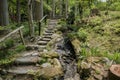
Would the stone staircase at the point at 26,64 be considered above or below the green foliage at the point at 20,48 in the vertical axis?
A: below

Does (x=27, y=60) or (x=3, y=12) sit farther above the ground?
(x=3, y=12)

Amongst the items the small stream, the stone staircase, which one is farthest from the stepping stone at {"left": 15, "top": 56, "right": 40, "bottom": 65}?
the small stream

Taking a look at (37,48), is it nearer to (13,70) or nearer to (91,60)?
(13,70)

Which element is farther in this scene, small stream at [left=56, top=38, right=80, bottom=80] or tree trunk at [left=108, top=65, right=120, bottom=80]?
small stream at [left=56, top=38, right=80, bottom=80]

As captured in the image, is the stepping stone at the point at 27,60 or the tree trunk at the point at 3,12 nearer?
the stepping stone at the point at 27,60

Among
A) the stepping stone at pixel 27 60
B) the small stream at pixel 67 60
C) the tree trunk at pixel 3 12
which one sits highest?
the tree trunk at pixel 3 12

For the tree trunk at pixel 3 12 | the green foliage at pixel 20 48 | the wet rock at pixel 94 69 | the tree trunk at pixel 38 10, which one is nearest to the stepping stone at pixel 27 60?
the green foliage at pixel 20 48

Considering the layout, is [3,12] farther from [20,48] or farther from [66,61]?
[66,61]

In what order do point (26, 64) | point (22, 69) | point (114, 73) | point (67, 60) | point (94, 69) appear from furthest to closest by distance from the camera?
point (67, 60)
point (26, 64)
point (22, 69)
point (94, 69)
point (114, 73)

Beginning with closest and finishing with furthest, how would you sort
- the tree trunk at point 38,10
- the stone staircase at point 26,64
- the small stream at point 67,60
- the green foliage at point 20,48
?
1. the stone staircase at point 26,64
2. the small stream at point 67,60
3. the green foliage at point 20,48
4. the tree trunk at point 38,10

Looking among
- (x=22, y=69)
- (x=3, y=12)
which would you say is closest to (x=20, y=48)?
Answer: (x=22, y=69)

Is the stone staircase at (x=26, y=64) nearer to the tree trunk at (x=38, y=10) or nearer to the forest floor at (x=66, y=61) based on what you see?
the forest floor at (x=66, y=61)

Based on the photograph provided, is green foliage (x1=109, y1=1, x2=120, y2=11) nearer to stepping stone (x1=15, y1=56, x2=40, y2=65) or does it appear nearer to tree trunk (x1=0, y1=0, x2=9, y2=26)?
tree trunk (x1=0, y1=0, x2=9, y2=26)

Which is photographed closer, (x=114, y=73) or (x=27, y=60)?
(x=114, y=73)
